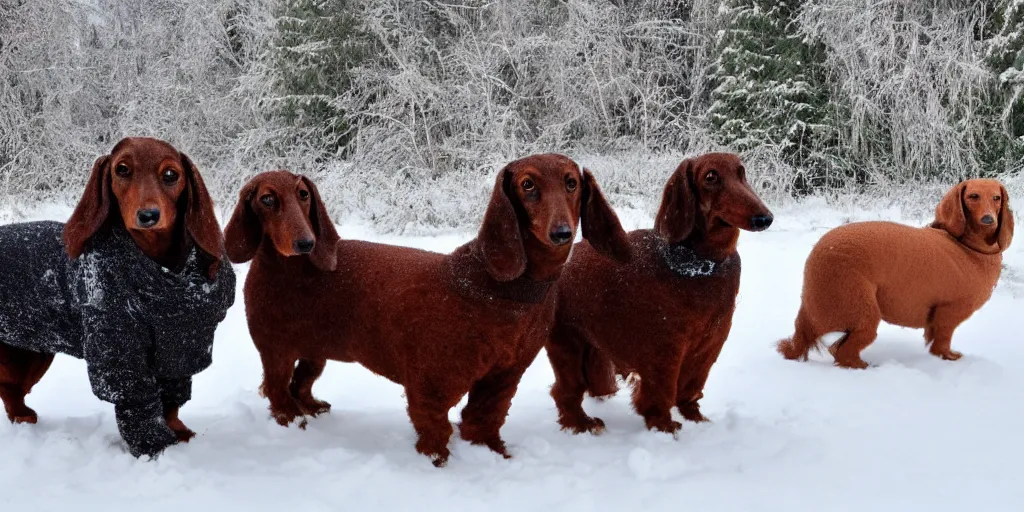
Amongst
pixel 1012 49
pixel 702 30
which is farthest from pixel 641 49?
pixel 1012 49

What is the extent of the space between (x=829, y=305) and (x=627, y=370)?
1.42 metres

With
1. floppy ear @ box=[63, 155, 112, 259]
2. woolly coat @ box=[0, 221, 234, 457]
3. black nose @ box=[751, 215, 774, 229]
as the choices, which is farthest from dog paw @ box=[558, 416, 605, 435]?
floppy ear @ box=[63, 155, 112, 259]

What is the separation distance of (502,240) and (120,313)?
4.46 ft

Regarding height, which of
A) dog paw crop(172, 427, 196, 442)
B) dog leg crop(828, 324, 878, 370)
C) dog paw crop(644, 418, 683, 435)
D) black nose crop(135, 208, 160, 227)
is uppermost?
black nose crop(135, 208, 160, 227)

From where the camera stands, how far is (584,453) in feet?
9.49

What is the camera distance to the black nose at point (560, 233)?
2.36 m

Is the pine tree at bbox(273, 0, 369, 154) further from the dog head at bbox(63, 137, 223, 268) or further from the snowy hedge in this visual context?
the dog head at bbox(63, 137, 223, 268)

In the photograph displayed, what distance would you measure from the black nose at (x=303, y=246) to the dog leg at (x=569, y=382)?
3.80 feet

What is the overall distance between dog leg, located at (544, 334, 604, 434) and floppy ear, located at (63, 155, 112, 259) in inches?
72.7

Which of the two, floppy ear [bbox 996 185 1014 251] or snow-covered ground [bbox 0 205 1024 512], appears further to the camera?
floppy ear [bbox 996 185 1014 251]

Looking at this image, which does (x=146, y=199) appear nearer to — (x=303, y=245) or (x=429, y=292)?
(x=303, y=245)

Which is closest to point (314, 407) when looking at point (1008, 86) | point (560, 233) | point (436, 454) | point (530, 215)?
point (436, 454)

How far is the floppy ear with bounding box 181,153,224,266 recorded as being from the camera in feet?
8.38

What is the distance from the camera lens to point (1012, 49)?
352 inches
